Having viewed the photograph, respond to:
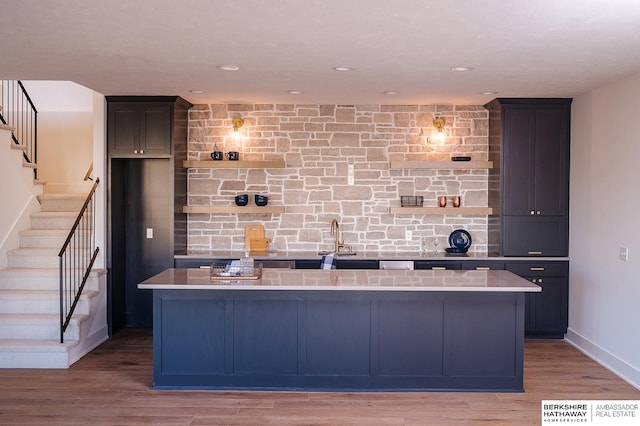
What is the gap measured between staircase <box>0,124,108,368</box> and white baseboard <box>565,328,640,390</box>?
526 cm

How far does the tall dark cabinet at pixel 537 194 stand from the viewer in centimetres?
677

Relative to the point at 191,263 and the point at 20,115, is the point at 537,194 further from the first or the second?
the point at 20,115

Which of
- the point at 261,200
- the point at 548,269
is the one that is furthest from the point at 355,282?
the point at 548,269

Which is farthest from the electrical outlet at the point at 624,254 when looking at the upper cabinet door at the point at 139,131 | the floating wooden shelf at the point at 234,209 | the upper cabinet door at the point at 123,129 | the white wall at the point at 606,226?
the upper cabinet door at the point at 123,129

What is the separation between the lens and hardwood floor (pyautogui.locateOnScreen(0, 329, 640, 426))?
424 cm

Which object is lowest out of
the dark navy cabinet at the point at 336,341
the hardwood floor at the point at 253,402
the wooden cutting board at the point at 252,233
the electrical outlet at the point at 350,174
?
the hardwood floor at the point at 253,402

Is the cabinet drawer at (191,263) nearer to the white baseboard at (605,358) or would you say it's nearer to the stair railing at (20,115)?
Answer: the stair railing at (20,115)

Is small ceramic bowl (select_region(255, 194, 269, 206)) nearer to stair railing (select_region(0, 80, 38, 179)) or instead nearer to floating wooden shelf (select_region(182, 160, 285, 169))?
floating wooden shelf (select_region(182, 160, 285, 169))

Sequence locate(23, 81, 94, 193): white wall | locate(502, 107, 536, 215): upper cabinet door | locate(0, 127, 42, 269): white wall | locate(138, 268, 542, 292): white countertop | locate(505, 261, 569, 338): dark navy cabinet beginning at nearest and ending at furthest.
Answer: locate(138, 268, 542, 292): white countertop → locate(0, 127, 42, 269): white wall → locate(505, 261, 569, 338): dark navy cabinet → locate(502, 107, 536, 215): upper cabinet door → locate(23, 81, 94, 193): white wall

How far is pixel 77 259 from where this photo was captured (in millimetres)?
6715

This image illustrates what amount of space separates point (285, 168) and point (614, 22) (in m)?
4.37

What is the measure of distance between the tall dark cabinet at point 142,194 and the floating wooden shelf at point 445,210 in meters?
2.74

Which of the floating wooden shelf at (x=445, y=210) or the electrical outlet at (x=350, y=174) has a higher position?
the electrical outlet at (x=350, y=174)

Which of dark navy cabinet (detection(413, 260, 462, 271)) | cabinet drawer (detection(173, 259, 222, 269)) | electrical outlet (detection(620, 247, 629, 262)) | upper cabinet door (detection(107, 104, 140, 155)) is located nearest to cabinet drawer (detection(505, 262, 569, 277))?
dark navy cabinet (detection(413, 260, 462, 271))
